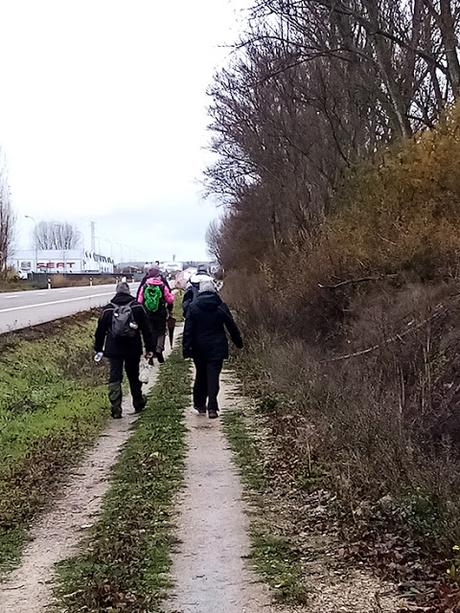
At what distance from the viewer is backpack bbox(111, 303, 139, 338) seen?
39.2 ft

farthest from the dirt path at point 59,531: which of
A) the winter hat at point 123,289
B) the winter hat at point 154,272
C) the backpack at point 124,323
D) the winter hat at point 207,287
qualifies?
the winter hat at point 154,272

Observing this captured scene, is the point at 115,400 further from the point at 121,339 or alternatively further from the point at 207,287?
the point at 207,287

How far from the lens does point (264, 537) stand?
667cm

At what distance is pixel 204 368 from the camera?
40.0 feet

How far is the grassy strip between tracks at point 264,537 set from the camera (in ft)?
18.2

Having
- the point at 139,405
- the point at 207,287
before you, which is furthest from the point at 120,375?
the point at 207,287

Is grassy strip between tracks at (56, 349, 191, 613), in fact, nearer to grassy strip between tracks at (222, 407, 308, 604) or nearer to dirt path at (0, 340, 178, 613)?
dirt path at (0, 340, 178, 613)

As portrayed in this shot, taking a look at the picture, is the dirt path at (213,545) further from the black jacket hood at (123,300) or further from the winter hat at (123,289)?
the winter hat at (123,289)

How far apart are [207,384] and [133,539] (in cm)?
573

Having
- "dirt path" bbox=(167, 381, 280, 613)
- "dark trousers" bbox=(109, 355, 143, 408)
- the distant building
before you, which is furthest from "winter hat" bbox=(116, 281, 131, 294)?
the distant building

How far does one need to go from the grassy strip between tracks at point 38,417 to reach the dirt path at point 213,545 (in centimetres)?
125

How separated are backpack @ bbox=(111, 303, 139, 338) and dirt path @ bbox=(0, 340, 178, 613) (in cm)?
168

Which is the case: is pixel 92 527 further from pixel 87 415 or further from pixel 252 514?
pixel 87 415

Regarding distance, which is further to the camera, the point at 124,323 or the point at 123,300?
the point at 123,300
